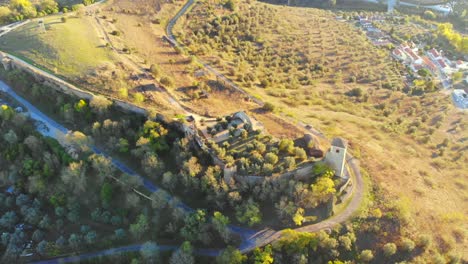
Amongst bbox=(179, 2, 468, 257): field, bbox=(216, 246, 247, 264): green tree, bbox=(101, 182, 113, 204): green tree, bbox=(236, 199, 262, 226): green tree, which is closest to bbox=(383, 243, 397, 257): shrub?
bbox=(179, 2, 468, 257): field

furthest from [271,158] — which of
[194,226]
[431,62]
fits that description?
[431,62]

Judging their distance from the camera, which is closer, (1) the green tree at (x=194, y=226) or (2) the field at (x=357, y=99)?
(1) the green tree at (x=194, y=226)

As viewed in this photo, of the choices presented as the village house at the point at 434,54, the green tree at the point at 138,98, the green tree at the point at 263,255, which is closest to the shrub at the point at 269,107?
the green tree at the point at 138,98

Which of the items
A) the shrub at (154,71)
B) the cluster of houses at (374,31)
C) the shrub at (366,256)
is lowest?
the shrub at (366,256)

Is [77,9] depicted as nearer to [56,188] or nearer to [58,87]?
[58,87]

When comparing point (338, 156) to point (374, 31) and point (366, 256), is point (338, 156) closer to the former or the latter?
point (366, 256)

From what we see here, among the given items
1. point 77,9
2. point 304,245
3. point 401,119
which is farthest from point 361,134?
point 77,9

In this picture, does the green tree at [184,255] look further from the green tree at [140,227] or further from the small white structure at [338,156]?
the small white structure at [338,156]
